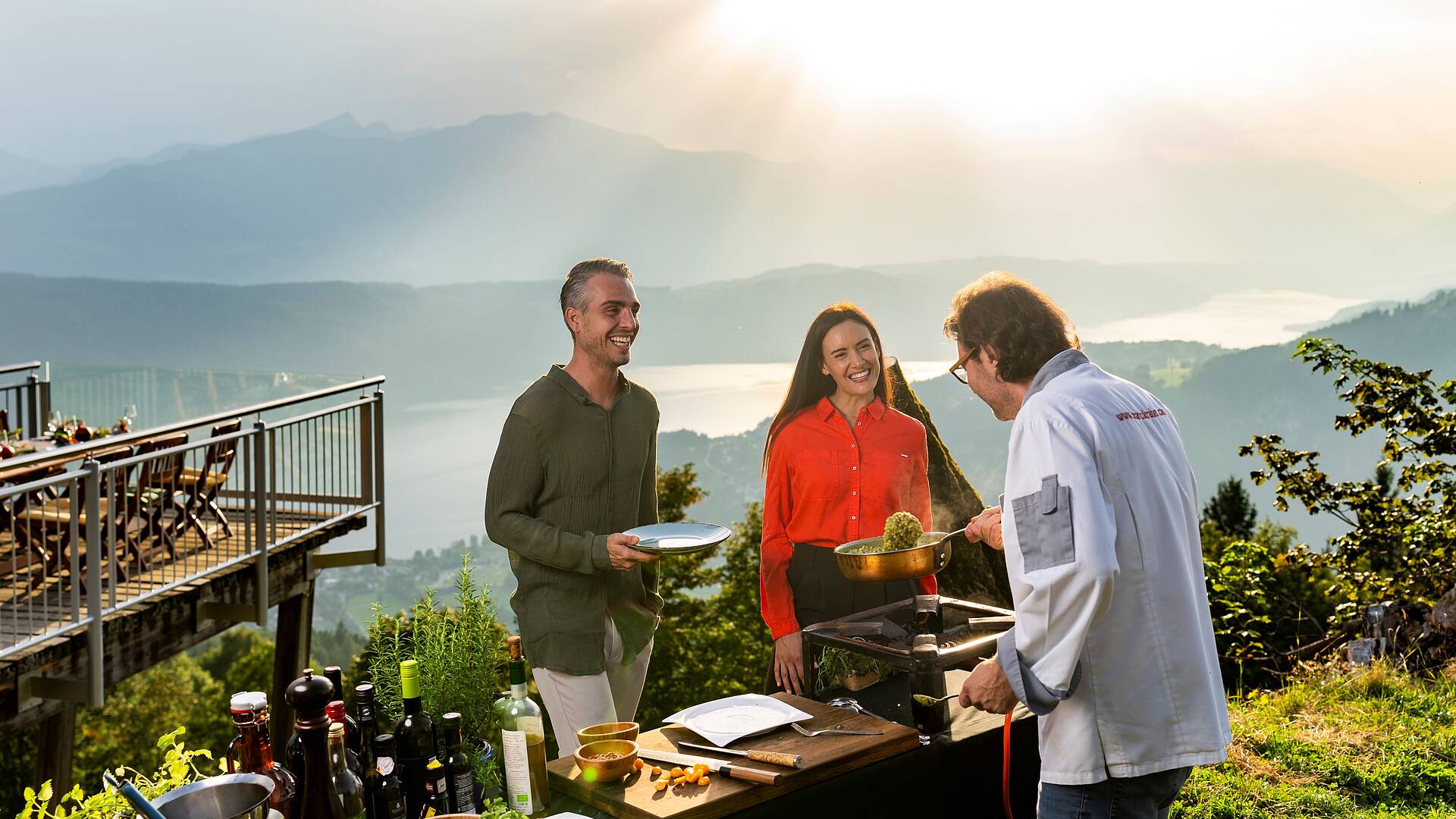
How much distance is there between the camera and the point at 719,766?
231 cm

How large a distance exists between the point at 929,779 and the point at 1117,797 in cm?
62

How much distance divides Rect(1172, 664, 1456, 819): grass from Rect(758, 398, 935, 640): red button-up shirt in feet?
6.28

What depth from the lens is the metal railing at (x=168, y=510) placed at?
6020mm

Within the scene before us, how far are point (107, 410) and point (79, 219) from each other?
80.5 metres

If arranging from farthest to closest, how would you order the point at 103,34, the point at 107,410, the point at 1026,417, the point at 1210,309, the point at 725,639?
1. the point at 103,34
2. the point at 1210,309
3. the point at 725,639
4. the point at 107,410
5. the point at 1026,417

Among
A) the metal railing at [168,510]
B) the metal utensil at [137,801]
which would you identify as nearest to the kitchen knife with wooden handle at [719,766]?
the metal utensil at [137,801]

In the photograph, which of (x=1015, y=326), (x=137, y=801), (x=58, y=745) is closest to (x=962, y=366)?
(x=1015, y=326)

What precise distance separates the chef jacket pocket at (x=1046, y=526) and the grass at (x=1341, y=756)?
293 cm

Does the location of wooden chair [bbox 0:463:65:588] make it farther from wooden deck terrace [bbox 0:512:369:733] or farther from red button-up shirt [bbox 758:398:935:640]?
red button-up shirt [bbox 758:398:935:640]

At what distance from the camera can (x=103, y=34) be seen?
76625mm

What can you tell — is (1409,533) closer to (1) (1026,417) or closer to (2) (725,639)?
(1) (1026,417)

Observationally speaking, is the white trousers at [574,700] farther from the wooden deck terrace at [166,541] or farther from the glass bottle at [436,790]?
the wooden deck terrace at [166,541]

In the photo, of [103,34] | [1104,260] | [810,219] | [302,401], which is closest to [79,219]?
[103,34]

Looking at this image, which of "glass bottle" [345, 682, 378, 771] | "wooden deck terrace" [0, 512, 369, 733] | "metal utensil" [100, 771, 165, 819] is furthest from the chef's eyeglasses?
"wooden deck terrace" [0, 512, 369, 733]
